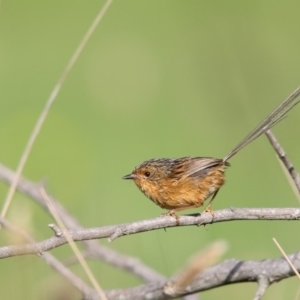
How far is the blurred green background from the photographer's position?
6797 millimetres

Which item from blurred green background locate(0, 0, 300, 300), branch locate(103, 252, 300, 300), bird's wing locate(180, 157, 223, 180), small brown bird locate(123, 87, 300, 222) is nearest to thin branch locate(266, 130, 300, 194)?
branch locate(103, 252, 300, 300)

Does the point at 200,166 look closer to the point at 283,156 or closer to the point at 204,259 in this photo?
the point at 283,156

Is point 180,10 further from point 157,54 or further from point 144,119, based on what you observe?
point 144,119

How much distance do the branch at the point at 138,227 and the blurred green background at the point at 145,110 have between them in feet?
2.51

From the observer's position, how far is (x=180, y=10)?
12336 mm

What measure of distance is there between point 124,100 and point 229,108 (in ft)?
11.2

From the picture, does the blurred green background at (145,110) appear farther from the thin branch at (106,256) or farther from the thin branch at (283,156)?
the thin branch at (283,156)

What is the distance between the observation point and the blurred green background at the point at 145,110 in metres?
6.80

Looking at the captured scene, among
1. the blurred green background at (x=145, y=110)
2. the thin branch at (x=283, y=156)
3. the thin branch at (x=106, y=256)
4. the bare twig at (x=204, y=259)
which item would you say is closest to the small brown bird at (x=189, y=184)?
the thin branch at (x=283, y=156)

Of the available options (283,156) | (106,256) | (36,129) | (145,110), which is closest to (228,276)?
(283,156)

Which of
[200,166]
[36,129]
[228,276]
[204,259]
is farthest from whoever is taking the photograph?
[200,166]

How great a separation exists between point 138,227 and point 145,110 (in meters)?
6.74

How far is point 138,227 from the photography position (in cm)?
330

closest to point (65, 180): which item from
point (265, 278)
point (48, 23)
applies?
point (48, 23)
